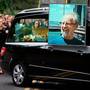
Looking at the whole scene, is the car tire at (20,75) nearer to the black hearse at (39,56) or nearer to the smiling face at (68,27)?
the black hearse at (39,56)

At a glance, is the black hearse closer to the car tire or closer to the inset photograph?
the car tire

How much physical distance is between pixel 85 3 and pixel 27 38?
1816 mm

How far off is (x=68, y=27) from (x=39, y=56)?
3.73 ft

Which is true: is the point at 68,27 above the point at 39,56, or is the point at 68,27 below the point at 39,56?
above

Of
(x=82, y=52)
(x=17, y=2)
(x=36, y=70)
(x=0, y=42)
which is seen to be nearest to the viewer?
(x=82, y=52)

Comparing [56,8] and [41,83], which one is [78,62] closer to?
[56,8]

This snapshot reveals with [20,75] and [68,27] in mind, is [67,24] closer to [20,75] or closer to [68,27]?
[68,27]

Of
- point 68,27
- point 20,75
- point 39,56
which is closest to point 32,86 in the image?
point 20,75

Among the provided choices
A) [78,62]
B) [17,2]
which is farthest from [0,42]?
[17,2]

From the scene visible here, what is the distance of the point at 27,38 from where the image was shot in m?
14.9

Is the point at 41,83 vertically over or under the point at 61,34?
under

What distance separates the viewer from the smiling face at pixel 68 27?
1374cm

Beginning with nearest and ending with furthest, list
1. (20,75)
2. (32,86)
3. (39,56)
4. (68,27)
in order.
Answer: (68,27) < (39,56) < (20,75) < (32,86)

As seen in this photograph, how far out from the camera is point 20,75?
1506 centimetres
